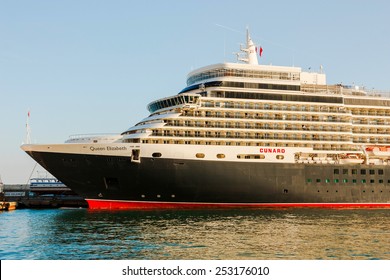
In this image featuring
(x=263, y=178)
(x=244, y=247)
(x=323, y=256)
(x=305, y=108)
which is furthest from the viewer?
(x=305, y=108)

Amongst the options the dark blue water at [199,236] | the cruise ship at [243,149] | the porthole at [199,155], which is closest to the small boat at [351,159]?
the cruise ship at [243,149]

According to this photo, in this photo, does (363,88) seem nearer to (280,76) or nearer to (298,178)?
(280,76)

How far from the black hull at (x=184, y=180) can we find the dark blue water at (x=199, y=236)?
234 cm

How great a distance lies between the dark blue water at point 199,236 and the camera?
2162 centimetres

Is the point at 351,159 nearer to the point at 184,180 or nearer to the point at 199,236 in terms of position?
the point at 184,180

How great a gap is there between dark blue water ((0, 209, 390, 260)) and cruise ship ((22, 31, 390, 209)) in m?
2.84

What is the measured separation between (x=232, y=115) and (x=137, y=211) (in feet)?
42.0

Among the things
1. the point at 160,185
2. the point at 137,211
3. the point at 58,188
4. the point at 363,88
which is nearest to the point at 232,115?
the point at 160,185

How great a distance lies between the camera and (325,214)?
38594 mm

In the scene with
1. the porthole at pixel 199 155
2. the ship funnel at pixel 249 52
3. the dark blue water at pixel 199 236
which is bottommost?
the dark blue water at pixel 199 236

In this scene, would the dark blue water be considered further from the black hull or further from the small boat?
the small boat

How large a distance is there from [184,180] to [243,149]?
644 cm

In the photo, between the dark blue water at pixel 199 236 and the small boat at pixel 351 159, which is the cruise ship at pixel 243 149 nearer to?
the small boat at pixel 351 159

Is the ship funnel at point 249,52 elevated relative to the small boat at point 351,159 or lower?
elevated
